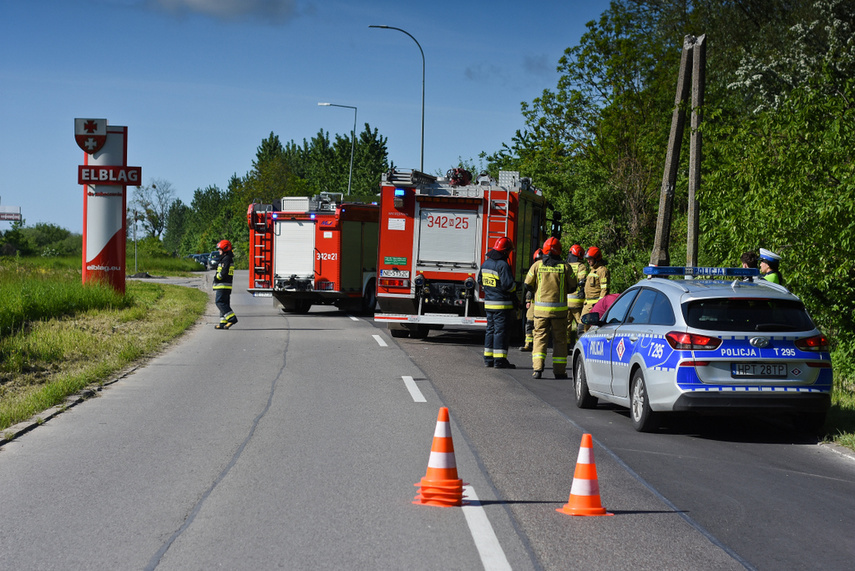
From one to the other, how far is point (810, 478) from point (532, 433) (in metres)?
2.51

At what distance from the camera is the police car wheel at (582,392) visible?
422 inches

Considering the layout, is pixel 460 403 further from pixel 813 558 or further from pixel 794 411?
pixel 813 558

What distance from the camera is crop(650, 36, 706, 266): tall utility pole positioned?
17.8 m

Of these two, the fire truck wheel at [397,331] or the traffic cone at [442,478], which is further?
the fire truck wheel at [397,331]

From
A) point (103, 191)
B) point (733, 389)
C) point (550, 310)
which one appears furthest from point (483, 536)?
point (103, 191)

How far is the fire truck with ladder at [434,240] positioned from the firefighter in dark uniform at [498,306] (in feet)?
12.0

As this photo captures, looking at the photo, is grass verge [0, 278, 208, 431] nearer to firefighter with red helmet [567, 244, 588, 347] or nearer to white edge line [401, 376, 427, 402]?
white edge line [401, 376, 427, 402]

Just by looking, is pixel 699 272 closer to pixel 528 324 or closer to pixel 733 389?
pixel 733 389

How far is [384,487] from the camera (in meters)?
6.55

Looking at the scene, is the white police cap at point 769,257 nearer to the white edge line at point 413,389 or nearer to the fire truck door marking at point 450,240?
the white edge line at point 413,389

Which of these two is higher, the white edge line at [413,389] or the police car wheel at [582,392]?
the police car wheel at [582,392]

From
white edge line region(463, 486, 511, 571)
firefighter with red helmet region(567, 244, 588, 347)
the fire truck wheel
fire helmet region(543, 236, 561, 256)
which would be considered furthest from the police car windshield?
the fire truck wheel

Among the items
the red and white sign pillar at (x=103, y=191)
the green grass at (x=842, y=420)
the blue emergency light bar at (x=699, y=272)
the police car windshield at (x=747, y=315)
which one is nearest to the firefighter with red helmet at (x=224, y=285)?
the red and white sign pillar at (x=103, y=191)

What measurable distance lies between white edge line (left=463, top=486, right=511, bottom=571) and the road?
0.02 metres
